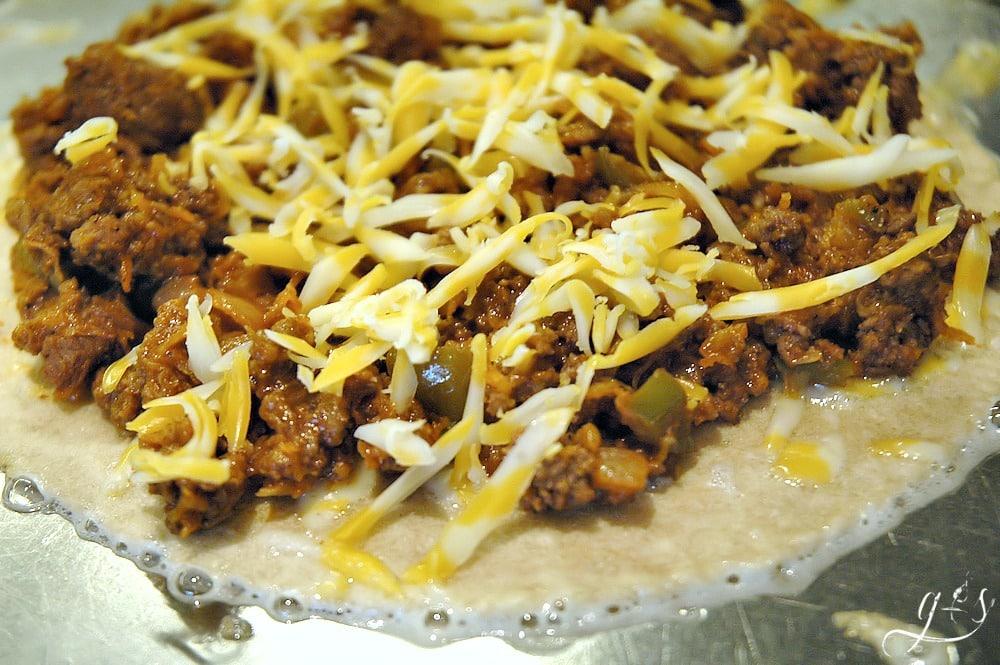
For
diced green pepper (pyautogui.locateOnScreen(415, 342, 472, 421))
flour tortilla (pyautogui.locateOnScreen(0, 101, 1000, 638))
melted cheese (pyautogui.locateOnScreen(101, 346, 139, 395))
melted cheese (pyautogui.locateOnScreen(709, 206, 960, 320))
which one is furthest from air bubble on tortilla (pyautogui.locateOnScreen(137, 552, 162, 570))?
melted cheese (pyautogui.locateOnScreen(709, 206, 960, 320))

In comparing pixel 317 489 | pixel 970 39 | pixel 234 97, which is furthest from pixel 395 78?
Answer: pixel 970 39

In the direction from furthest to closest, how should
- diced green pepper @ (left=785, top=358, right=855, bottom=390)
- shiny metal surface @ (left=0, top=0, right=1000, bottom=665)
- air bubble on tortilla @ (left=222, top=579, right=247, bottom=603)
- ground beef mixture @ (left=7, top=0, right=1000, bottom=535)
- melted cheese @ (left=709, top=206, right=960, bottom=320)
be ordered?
diced green pepper @ (left=785, top=358, right=855, bottom=390)
melted cheese @ (left=709, top=206, right=960, bottom=320)
ground beef mixture @ (left=7, top=0, right=1000, bottom=535)
air bubble on tortilla @ (left=222, top=579, right=247, bottom=603)
shiny metal surface @ (left=0, top=0, right=1000, bottom=665)

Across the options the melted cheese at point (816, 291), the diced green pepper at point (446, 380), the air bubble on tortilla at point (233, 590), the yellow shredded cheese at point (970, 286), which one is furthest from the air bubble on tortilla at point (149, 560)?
the yellow shredded cheese at point (970, 286)

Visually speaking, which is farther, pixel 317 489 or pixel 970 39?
pixel 970 39

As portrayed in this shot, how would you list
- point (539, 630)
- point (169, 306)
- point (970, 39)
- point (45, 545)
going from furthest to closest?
point (970, 39) → point (169, 306) → point (45, 545) → point (539, 630)

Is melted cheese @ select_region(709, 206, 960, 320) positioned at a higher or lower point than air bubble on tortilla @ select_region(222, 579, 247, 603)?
higher

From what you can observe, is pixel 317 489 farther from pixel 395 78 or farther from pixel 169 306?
pixel 395 78

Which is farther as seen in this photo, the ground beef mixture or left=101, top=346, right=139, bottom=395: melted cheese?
left=101, top=346, right=139, bottom=395: melted cheese

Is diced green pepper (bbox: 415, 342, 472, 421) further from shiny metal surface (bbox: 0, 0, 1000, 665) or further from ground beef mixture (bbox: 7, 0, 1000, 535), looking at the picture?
shiny metal surface (bbox: 0, 0, 1000, 665)
